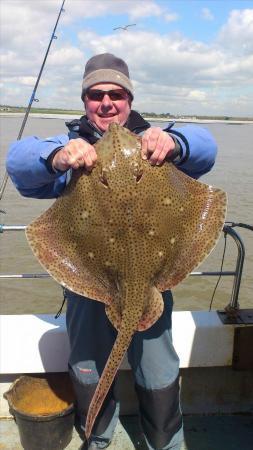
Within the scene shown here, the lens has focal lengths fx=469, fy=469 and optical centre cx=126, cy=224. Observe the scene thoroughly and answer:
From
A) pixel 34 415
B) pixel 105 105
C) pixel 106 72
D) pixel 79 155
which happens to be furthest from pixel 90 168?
pixel 34 415

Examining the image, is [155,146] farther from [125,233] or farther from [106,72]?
[106,72]

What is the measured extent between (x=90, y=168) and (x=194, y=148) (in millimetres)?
696

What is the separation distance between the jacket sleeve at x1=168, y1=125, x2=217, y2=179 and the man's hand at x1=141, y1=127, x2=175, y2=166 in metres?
0.24

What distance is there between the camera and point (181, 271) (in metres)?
2.66

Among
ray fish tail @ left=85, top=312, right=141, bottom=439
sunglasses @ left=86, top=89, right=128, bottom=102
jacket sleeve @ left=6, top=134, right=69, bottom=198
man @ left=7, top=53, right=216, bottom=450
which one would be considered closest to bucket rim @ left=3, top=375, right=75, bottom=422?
man @ left=7, top=53, right=216, bottom=450

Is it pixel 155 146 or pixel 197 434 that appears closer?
pixel 155 146

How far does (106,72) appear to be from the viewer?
2.96 m

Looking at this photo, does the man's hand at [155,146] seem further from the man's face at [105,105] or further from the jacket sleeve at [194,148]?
the man's face at [105,105]

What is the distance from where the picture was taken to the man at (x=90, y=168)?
2.74 m

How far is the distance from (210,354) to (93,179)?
2.23 m

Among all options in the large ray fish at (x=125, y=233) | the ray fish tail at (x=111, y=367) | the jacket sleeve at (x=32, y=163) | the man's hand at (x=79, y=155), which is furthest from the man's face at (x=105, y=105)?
the ray fish tail at (x=111, y=367)

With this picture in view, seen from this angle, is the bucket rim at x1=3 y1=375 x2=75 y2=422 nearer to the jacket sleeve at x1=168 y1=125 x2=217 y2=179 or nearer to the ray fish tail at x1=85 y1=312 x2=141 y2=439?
the ray fish tail at x1=85 y1=312 x2=141 y2=439

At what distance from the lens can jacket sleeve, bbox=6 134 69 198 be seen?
275cm

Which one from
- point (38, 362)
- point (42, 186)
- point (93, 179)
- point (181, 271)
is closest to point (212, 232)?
point (181, 271)
